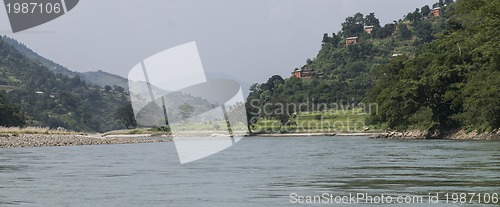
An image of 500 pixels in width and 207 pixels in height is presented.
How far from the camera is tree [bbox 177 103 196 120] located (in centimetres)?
15775

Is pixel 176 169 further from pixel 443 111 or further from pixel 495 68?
pixel 443 111

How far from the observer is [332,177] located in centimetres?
2462

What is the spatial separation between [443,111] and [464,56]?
6398 millimetres

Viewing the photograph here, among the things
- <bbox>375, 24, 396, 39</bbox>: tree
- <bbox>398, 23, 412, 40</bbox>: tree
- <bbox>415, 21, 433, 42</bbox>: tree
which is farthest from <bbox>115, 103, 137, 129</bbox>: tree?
<bbox>398, 23, 412, 40</bbox>: tree

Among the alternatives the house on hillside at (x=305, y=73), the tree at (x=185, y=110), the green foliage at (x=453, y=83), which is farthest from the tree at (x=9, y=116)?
the house on hillside at (x=305, y=73)

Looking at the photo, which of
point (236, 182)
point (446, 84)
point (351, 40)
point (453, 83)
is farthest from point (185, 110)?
point (236, 182)

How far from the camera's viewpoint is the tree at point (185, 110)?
157750mm

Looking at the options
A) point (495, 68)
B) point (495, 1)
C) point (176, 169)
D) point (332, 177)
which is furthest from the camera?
point (495, 68)

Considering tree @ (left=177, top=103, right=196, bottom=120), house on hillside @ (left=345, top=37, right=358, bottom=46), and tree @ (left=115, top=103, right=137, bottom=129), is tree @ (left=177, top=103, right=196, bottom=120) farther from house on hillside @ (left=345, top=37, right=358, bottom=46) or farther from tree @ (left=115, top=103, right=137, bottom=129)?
house on hillside @ (left=345, top=37, right=358, bottom=46)

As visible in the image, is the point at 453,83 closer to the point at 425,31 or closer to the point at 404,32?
the point at 425,31

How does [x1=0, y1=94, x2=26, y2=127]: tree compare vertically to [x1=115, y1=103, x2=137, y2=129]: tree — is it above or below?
above

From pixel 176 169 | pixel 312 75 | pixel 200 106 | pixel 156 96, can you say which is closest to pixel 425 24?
pixel 312 75

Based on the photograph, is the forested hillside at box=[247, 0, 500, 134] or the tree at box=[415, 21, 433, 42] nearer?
the forested hillside at box=[247, 0, 500, 134]

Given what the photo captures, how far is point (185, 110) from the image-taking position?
522 feet
